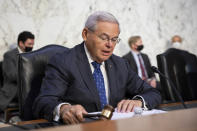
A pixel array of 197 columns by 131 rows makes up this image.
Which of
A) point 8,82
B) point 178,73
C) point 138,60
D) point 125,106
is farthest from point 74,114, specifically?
point 138,60

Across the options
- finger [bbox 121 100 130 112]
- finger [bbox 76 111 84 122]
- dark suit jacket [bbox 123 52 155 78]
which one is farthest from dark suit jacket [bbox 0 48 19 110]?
finger [bbox 76 111 84 122]

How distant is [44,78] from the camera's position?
74.6 inches

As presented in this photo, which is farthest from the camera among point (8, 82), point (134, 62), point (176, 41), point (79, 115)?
point (176, 41)

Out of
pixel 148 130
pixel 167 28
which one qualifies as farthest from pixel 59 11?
pixel 148 130

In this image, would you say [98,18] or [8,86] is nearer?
[98,18]

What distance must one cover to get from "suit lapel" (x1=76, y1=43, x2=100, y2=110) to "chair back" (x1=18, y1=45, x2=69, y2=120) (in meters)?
0.21

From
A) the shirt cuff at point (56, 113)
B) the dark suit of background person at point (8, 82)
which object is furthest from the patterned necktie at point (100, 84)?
the dark suit of background person at point (8, 82)

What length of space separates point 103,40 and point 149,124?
1051 millimetres

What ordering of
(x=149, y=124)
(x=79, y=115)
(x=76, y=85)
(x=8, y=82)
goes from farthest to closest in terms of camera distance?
1. (x=8, y=82)
2. (x=76, y=85)
3. (x=79, y=115)
4. (x=149, y=124)

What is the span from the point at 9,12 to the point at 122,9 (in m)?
2.33

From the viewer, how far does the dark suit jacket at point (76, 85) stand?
5.89ft

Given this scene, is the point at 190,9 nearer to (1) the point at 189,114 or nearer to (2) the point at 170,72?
(2) the point at 170,72

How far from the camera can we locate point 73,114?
1.40 m

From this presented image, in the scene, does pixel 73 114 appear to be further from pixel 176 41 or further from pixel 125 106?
pixel 176 41
